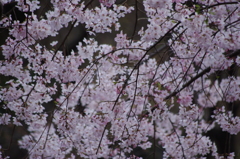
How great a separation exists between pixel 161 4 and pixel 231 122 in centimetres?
156

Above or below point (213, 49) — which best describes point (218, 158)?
below

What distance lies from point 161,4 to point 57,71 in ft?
4.43

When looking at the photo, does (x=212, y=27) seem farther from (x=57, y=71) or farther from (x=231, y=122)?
(x=57, y=71)

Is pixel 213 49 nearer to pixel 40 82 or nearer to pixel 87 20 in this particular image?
pixel 87 20

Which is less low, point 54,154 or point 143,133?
point 143,133

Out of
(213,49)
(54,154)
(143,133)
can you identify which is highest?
(213,49)

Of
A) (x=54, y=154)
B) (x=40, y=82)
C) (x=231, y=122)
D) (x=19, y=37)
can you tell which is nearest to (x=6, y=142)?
(x=54, y=154)

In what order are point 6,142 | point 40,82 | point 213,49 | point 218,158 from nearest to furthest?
point 213,49 < point 40,82 < point 218,158 < point 6,142

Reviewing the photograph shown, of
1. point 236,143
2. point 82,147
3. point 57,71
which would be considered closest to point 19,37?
point 57,71

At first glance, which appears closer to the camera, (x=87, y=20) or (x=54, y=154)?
(x=87, y=20)

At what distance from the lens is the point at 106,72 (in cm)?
383

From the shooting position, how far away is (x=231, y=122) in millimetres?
3217

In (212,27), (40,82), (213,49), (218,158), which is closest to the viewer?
(212,27)

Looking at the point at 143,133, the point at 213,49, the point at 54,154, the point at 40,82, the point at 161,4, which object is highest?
the point at 161,4
